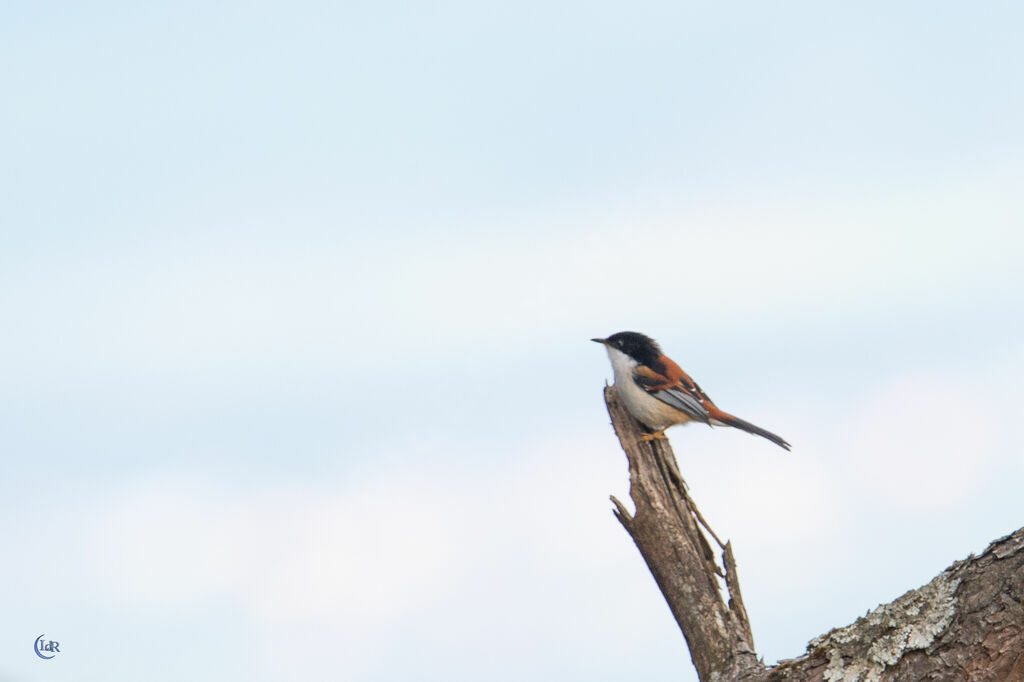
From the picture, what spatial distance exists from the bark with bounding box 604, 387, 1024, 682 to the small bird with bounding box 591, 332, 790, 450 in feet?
7.47

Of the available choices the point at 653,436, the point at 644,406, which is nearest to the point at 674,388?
the point at 644,406

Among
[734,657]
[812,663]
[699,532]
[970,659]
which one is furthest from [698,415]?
[970,659]

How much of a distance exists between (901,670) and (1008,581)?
2.42 ft

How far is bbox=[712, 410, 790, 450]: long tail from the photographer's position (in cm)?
1053

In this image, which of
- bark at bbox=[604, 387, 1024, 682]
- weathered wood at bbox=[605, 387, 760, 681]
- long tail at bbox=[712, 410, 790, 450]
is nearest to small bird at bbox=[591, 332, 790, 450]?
long tail at bbox=[712, 410, 790, 450]

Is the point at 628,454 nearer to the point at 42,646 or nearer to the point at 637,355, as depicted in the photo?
the point at 637,355

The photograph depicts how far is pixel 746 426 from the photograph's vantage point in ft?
35.6

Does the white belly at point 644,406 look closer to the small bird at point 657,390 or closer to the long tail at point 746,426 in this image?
the small bird at point 657,390

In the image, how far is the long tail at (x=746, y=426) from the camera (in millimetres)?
10531

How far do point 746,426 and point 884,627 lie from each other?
5.26m

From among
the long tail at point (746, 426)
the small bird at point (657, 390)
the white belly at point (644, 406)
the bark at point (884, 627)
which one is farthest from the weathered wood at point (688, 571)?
the long tail at point (746, 426)

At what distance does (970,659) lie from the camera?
5191 mm

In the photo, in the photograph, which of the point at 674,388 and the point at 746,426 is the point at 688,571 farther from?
the point at 746,426

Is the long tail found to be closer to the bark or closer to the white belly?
the white belly
